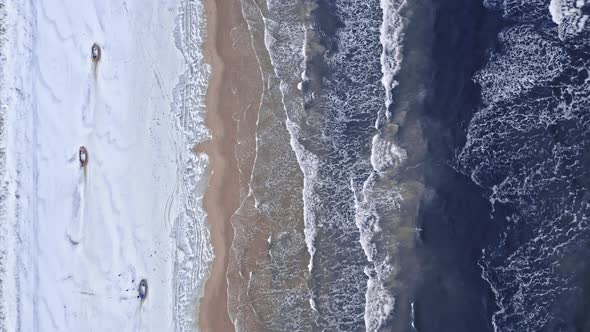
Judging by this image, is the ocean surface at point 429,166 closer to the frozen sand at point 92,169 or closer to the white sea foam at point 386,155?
the white sea foam at point 386,155

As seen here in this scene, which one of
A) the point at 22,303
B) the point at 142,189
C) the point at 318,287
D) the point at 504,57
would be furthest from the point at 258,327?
the point at 504,57

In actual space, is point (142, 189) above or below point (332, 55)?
below

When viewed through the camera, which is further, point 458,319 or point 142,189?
point 142,189

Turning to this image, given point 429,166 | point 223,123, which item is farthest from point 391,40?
point 223,123

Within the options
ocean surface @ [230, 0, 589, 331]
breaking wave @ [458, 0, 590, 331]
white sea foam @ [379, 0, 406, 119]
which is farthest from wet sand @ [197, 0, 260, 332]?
breaking wave @ [458, 0, 590, 331]

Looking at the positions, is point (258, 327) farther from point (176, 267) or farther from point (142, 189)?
point (142, 189)

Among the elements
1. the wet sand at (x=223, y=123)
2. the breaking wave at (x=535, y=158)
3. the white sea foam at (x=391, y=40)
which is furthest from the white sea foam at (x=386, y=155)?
the wet sand at (x=223, y=123)
